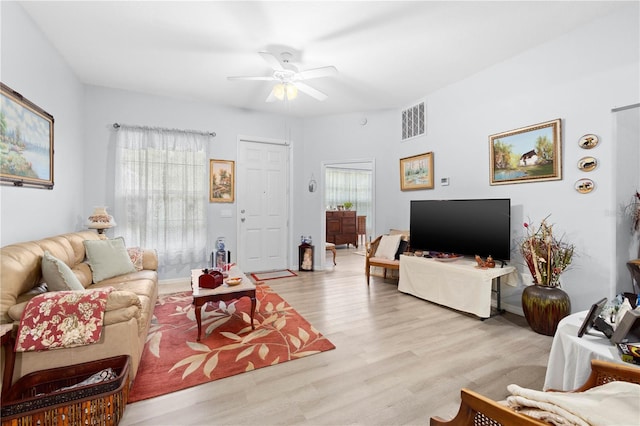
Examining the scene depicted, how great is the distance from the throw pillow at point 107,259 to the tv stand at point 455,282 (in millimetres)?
3402

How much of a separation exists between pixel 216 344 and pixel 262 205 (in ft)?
9.83

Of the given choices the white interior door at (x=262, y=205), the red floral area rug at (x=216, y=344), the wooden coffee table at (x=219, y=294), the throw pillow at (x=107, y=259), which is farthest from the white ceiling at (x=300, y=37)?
the red floral area rug at (x=216, y=344)

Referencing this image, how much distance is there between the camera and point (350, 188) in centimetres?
909

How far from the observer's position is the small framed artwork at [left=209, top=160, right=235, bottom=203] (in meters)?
4.66

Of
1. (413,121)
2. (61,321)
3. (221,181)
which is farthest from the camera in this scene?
(221,181)

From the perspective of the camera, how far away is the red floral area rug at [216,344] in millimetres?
1995

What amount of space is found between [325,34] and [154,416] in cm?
332

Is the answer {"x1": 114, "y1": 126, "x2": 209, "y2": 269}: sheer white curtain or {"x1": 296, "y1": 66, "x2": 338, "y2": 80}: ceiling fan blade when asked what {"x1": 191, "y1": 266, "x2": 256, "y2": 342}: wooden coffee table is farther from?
{"x1": 296, "y1": 66, "x2": 338, "y2": 80}: ceiling fan blade

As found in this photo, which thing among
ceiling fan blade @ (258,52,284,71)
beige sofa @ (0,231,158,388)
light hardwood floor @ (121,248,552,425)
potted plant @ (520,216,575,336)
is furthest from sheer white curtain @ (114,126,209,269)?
potted plant @ (520,216,575,336)

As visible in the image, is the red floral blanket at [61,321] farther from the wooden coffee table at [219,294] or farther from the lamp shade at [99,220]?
the lamp shade at [99,220]

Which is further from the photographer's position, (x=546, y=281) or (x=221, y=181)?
(x=221, y=181)

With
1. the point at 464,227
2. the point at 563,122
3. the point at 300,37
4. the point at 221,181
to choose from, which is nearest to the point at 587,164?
the point at 563,122

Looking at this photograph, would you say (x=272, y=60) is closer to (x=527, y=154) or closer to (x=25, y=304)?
(x=25, y=304)

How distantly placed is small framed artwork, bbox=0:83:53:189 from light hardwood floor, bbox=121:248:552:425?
2166 mm
